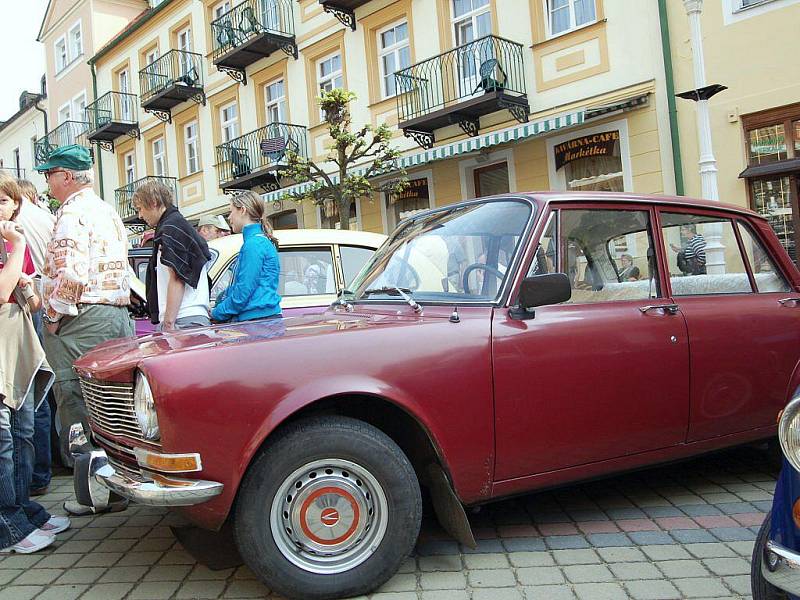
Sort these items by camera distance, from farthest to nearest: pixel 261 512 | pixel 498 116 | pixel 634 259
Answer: pixel 498 116 < pixel 634 259 < pixel 261 512

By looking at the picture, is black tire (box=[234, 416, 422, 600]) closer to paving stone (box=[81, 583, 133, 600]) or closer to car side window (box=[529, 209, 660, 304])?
paving stone (box=[81, 583, 133, 600])

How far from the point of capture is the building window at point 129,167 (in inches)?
1053

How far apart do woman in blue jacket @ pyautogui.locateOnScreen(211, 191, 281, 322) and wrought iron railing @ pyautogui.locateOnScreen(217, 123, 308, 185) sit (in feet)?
43.6

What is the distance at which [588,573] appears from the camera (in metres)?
2.95

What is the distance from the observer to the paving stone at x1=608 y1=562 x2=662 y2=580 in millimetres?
2908

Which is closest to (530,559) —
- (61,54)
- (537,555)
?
(537,555)

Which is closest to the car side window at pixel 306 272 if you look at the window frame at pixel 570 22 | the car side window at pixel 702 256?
the car side window at pixel 702 256

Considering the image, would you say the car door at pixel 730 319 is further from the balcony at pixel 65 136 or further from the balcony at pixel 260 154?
the balcony at pixel 65 136

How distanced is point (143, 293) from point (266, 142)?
498 inches

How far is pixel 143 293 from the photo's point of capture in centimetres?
595

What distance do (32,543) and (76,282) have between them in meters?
1.37

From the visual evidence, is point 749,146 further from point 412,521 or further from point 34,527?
point 34,527

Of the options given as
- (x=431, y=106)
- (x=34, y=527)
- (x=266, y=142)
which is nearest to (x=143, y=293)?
(x=34, y=527)

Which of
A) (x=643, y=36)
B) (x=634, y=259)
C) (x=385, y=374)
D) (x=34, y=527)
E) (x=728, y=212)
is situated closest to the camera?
(x=385, y=374)
